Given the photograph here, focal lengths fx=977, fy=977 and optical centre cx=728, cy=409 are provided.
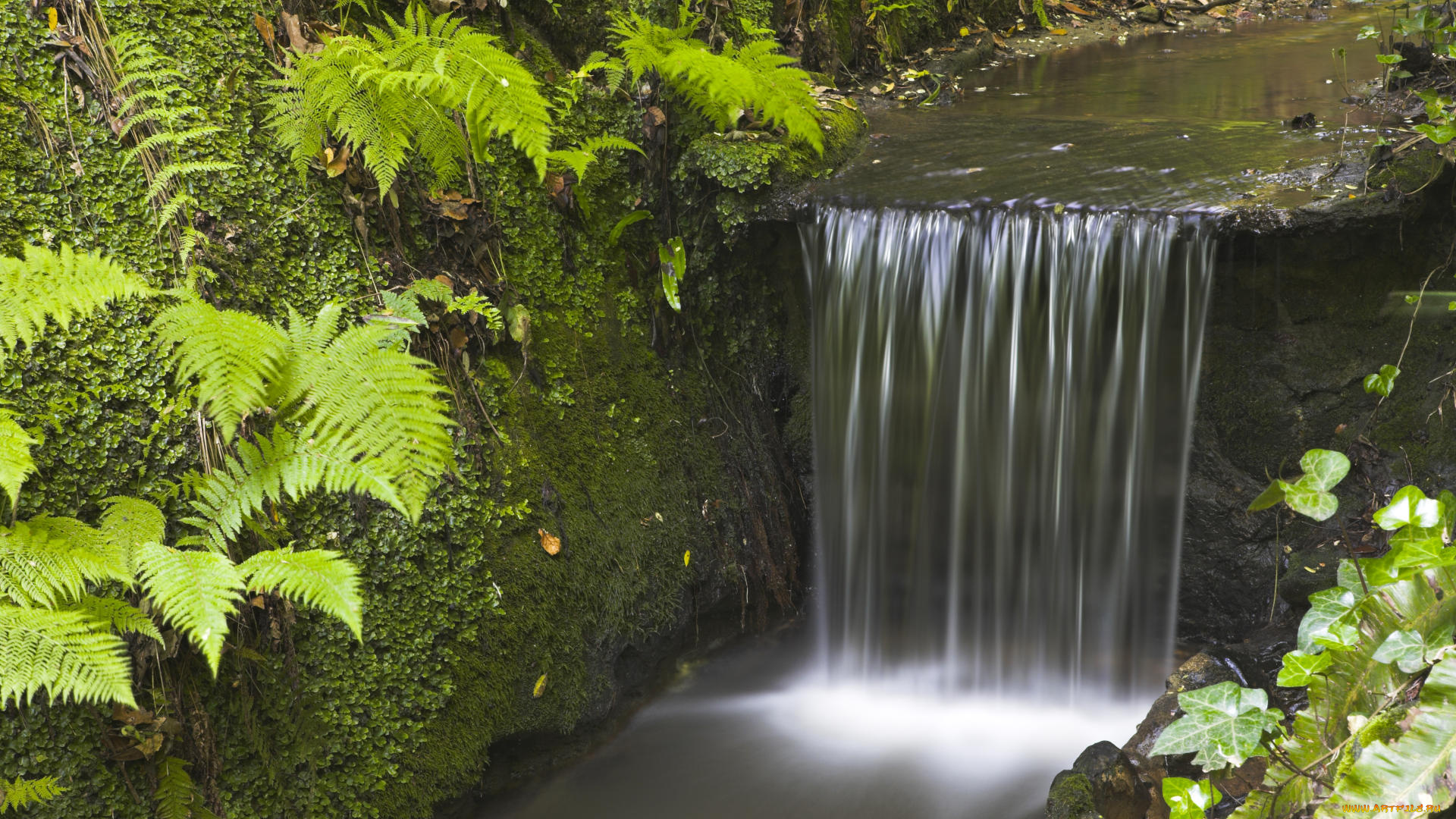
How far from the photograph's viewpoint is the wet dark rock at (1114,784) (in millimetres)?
3344

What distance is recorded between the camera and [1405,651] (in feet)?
6.07

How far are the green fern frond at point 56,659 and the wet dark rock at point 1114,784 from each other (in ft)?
9.66

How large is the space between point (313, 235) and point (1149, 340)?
3.43 meters

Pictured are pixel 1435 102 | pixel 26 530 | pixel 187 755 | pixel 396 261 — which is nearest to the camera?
pixel 26 530

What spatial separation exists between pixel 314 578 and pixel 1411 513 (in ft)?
8.46

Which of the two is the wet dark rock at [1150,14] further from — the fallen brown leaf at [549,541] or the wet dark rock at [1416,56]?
the fallen brown leaf at [549,541]

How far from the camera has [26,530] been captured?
260 cm

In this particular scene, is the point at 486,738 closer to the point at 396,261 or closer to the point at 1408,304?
the point at 396,261

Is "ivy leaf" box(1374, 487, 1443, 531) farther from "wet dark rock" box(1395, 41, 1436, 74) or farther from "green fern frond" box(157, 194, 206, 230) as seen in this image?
"wet dark rock" box(1395, 41, 1436, 74)

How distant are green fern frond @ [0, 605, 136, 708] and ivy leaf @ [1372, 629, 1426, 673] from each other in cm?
277

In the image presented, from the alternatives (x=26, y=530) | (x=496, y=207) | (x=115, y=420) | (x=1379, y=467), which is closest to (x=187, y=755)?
(x=26, y=530)

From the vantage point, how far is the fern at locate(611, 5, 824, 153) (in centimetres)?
425

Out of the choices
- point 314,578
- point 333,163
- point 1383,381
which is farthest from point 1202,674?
point 333,163

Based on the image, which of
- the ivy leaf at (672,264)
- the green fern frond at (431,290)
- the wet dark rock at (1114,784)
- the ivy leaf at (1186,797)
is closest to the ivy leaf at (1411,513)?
the ivy leaf at (1186,797)
